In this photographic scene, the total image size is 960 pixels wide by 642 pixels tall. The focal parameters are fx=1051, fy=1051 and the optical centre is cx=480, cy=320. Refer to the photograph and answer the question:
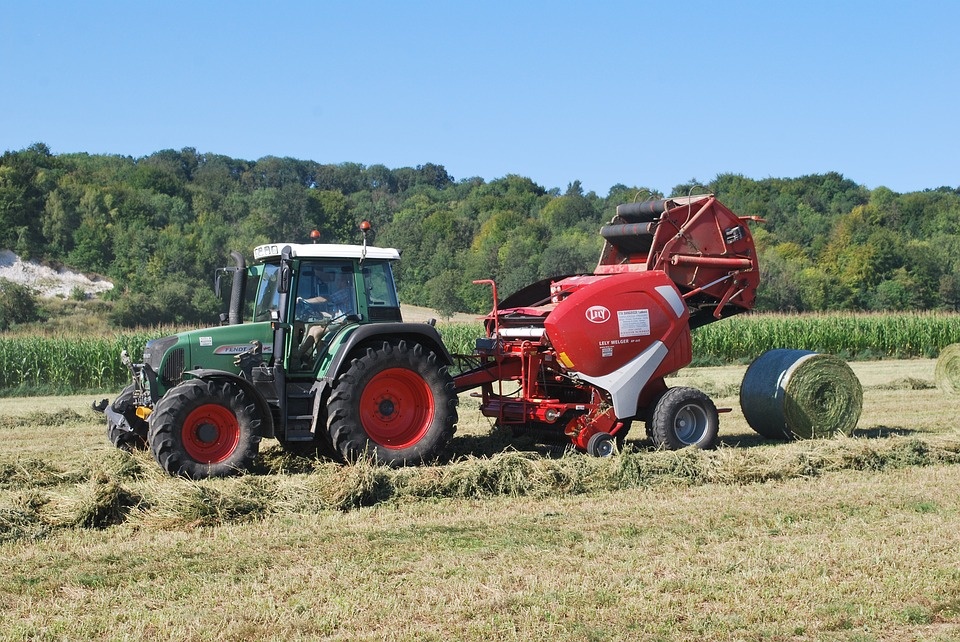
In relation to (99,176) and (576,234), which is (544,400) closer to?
(576,234)

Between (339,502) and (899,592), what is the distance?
3949mm

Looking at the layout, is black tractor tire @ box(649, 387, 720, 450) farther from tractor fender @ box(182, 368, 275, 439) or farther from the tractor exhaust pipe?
the tractor exhaust pipe

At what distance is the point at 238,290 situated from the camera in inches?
390

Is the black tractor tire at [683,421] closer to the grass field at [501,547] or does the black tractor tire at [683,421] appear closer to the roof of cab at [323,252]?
the grass field at [501,547]

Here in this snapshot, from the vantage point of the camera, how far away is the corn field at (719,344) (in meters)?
21.2

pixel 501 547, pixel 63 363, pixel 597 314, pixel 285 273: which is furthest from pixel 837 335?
pixel 501 547

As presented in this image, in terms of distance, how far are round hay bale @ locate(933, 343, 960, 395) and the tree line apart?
18.1 meters

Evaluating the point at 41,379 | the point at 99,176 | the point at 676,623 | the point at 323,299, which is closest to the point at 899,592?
the point at 676,623

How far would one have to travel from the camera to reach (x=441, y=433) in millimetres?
9531

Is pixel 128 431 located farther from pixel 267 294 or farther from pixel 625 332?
pixel 625 332

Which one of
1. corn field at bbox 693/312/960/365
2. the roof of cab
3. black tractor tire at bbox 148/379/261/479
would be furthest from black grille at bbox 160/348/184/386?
corn field at bbox 693/312/960/365

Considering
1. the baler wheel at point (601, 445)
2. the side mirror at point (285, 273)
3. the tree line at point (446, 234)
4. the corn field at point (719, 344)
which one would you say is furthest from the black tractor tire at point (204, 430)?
the tree line at point (446, 234)

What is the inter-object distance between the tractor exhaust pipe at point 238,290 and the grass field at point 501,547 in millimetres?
1363

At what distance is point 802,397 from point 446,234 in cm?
5144
